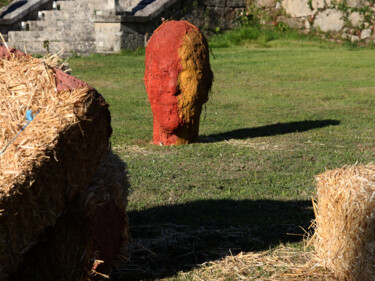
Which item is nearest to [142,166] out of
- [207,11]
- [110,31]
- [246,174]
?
[246,174]

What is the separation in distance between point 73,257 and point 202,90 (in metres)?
4.41

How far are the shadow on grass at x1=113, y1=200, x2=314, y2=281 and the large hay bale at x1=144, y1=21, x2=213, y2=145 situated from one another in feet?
7.62

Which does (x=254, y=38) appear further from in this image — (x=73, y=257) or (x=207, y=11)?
(x=73, y=257)

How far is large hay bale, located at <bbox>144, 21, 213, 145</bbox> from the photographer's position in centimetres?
757

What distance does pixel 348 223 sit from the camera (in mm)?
3789

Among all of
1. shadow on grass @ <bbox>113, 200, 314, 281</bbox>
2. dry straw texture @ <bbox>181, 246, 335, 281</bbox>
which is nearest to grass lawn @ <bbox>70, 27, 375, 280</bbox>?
shadow on grass @ <bbox>113, 200, 314, 281</bbox>

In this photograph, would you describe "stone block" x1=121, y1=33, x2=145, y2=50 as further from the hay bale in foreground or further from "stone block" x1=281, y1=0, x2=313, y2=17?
the hay bale in foreground

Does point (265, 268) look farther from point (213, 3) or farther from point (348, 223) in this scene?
point (213, 3)

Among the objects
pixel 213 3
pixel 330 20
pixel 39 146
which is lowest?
pixel 39 146

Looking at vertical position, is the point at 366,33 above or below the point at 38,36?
above

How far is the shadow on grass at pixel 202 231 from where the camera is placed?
4289 millimetres

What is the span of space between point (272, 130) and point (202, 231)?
14.8 ft

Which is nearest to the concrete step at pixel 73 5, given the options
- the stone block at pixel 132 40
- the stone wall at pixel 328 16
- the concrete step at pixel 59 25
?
the concrete step at pixel 59 25

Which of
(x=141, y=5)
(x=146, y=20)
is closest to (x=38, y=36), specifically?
(x=141, y=5)
